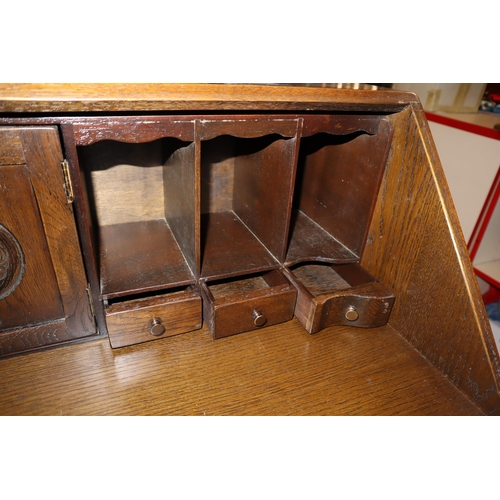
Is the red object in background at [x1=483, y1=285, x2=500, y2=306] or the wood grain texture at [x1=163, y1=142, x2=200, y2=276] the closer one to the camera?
the wood grain texture at [x1=163, y1=142, x2=200, y2=276]

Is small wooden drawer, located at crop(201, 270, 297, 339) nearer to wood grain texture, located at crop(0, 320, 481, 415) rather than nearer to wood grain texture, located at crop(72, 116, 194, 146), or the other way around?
wood grain texture, located at crop(0, 320, 481, 415)

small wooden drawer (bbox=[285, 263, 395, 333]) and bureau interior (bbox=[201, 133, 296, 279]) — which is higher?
bureau interior (bbox=[201, 133, 296, 279])

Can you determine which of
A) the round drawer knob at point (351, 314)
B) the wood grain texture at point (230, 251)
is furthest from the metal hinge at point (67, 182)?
the round drawer knob at point (351, 314)

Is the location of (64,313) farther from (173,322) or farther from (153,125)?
(153,125)

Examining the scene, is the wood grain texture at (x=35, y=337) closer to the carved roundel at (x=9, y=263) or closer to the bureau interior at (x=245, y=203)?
the carved roundel at (x=9, y=263)

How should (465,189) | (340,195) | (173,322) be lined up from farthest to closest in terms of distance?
(465,189)
(340,195)
(173,322)

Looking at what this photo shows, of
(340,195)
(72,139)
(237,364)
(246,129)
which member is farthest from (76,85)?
(340,195)

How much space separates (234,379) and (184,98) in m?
0.64

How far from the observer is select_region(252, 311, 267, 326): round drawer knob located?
38.5 inches

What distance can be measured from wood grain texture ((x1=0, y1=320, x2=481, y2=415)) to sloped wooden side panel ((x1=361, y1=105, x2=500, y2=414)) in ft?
0.19

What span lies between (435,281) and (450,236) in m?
0.13

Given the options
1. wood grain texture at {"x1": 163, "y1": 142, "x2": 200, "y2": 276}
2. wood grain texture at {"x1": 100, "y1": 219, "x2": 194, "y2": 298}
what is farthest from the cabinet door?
wood grain texture at {"x1": 163, "y1": 142, "x2": 200, "y2": 276}

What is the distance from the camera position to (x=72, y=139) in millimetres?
717

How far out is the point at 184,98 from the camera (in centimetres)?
72
